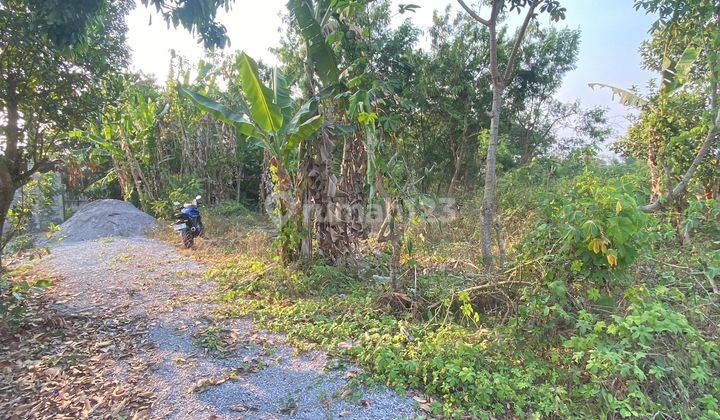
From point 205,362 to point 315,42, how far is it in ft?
12.5

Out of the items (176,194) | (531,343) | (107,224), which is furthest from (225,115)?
(107,224)

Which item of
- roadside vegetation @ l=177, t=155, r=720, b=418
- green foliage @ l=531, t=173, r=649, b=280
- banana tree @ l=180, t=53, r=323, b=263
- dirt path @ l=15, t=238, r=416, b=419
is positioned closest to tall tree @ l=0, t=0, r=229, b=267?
banana tree @ l=180, t=53, r=323, b=263

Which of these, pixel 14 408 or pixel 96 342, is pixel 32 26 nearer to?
pixel 96 342

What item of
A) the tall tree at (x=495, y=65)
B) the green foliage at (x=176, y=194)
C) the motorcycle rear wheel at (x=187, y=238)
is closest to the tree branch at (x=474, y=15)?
the tall tree at (x=495, y=65)

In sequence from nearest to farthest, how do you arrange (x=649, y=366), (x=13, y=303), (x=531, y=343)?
(x=649, y=366) < (x=531, y=343) < (x=13, y=303)

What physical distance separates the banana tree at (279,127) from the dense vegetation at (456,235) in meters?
0.02

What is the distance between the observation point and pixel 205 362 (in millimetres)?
2930

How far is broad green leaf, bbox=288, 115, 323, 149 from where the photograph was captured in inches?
172

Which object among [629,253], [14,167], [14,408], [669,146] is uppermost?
[669,146]

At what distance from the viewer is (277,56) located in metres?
8.66

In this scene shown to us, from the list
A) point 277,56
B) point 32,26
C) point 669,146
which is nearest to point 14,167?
point 32,26

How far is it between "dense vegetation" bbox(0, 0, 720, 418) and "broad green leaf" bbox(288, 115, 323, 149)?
21 millimetres

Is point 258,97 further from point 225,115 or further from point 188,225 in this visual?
point 188,225

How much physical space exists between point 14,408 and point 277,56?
7.89 m
